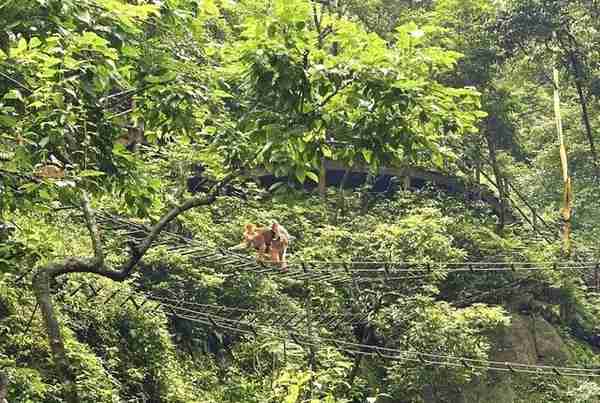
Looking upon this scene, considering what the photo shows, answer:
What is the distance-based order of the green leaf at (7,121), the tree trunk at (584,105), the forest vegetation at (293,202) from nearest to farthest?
the green leaf at (7,121) → the forest vegetation at (293,202) → the tree trunk at (584,105)

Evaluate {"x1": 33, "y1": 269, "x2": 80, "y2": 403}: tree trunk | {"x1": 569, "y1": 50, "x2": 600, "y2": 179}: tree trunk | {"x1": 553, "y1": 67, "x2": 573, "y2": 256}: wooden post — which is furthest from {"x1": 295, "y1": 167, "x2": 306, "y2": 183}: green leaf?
{"x1": 569, "y1": 50, "x2": 600, "y2": 179}: tree trunk

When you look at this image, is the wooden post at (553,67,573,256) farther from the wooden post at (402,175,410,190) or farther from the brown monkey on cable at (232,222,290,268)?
the brown monkey on cable at (232,222,290,268)

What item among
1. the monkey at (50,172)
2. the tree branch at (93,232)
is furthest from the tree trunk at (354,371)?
the monkey at (50,172)

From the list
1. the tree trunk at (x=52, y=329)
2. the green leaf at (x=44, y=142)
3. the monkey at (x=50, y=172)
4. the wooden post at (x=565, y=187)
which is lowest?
the tree trunk at (x=52, y=329)

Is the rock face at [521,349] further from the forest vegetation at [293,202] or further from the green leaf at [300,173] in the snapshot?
the green leaf at [300,173]

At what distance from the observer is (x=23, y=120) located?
9.48 feet

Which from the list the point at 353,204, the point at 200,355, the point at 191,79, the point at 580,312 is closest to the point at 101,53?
the point at 191,79

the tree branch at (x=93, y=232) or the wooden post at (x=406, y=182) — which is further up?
the wooden post at (x=406, y=182)

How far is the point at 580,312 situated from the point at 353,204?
4.94m

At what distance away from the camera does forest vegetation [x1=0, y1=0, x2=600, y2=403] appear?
2.95 meters

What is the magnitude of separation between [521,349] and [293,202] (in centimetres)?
929

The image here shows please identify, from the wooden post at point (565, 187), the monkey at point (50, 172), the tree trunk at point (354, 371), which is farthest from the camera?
the wooden post at point (565, 187)

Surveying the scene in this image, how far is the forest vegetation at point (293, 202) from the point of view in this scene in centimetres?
295

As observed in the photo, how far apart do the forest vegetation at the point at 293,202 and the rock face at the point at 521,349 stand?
0.04 metres
